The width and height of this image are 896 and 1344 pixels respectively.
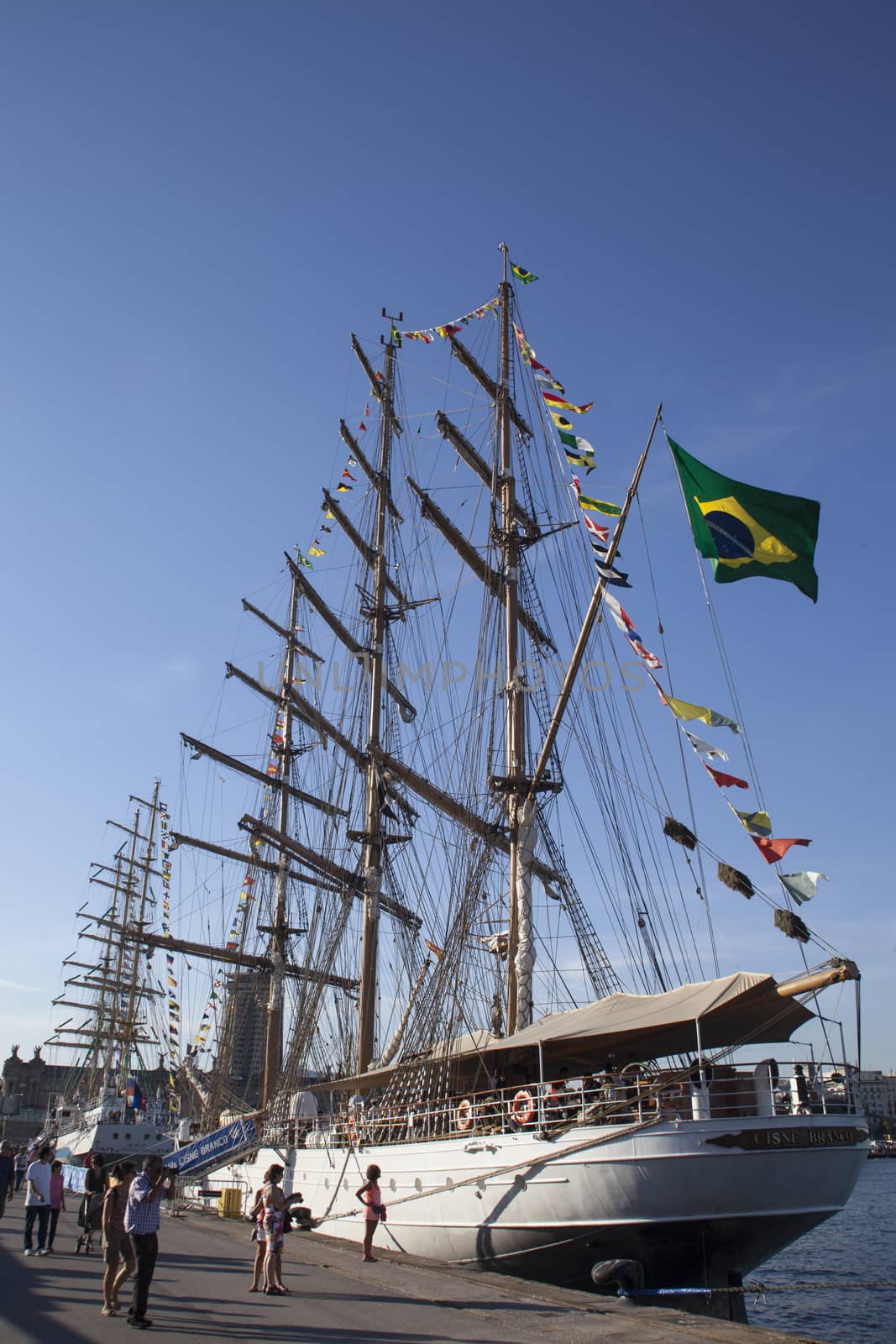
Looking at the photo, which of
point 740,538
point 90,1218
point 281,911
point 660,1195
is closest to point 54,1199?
point 90,1218

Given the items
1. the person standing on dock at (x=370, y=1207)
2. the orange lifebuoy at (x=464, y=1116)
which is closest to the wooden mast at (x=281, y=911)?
the orange lifebuoy at (x=464, y=1116)

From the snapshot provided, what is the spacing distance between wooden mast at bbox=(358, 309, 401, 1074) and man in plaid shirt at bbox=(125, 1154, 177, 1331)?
23.3 m

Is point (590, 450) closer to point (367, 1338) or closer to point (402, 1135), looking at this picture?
point (402, 1135)

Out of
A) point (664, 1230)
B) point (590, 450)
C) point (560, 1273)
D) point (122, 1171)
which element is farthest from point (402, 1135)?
point (590, 450)

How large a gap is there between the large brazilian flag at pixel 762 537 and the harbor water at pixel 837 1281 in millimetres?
12619

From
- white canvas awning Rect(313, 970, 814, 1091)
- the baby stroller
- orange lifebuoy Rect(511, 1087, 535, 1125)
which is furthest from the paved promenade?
white canvas awning Rect(313, 970, 814, 1091)

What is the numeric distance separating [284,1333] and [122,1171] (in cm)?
288

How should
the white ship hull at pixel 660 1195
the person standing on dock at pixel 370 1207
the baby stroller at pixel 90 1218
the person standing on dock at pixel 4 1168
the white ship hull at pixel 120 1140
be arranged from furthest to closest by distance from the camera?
the white ship hull at pixel 120 1140, the person standing on dock at pixel 4 1168, the baby stroller at pixel 90 1218, the person standing on dock at pixel 370 1207, the white ship hull at pixel 660 1195

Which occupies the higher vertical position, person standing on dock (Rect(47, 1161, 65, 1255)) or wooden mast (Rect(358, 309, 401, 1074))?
wooden mast (Rect(358, 309, 401, 1074))

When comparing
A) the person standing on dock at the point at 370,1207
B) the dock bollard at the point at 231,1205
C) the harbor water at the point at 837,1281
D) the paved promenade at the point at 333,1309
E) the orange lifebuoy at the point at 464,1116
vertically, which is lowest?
the harbor water at the point at 837,1281

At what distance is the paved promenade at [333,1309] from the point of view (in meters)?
8.58

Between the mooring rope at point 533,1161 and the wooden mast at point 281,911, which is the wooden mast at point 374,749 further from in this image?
the mooring rope at point 533,1161

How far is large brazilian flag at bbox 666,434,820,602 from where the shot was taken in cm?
1498

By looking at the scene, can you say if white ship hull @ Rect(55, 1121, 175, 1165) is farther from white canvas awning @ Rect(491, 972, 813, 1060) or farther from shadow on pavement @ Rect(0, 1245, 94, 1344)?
shadow on pavement @ Rect(0, 1245, 94, 1344)
